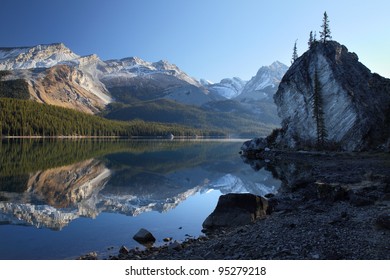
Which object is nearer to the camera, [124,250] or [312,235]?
[312,235]

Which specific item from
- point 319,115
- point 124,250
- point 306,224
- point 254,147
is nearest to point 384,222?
point 306,224

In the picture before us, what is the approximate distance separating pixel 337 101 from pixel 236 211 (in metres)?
67.7

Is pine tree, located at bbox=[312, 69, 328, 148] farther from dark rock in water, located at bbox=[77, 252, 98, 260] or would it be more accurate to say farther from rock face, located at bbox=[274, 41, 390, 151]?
dark rock in water, located at bbox=[77, 252, 98, 260]

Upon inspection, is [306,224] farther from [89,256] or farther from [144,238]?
[89,256]

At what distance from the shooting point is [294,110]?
100438mm

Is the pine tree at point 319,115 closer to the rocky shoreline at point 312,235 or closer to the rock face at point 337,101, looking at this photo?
the rock face at point 337,101

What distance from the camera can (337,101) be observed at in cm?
8444

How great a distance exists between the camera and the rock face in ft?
252

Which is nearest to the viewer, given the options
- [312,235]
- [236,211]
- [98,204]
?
[312,235]

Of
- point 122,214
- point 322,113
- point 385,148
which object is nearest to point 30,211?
point 122,214

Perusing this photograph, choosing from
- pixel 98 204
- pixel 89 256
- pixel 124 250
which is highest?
pixel 98 204

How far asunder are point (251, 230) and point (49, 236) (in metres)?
13.5

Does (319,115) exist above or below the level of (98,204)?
above

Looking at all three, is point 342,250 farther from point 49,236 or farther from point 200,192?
point 200,192
